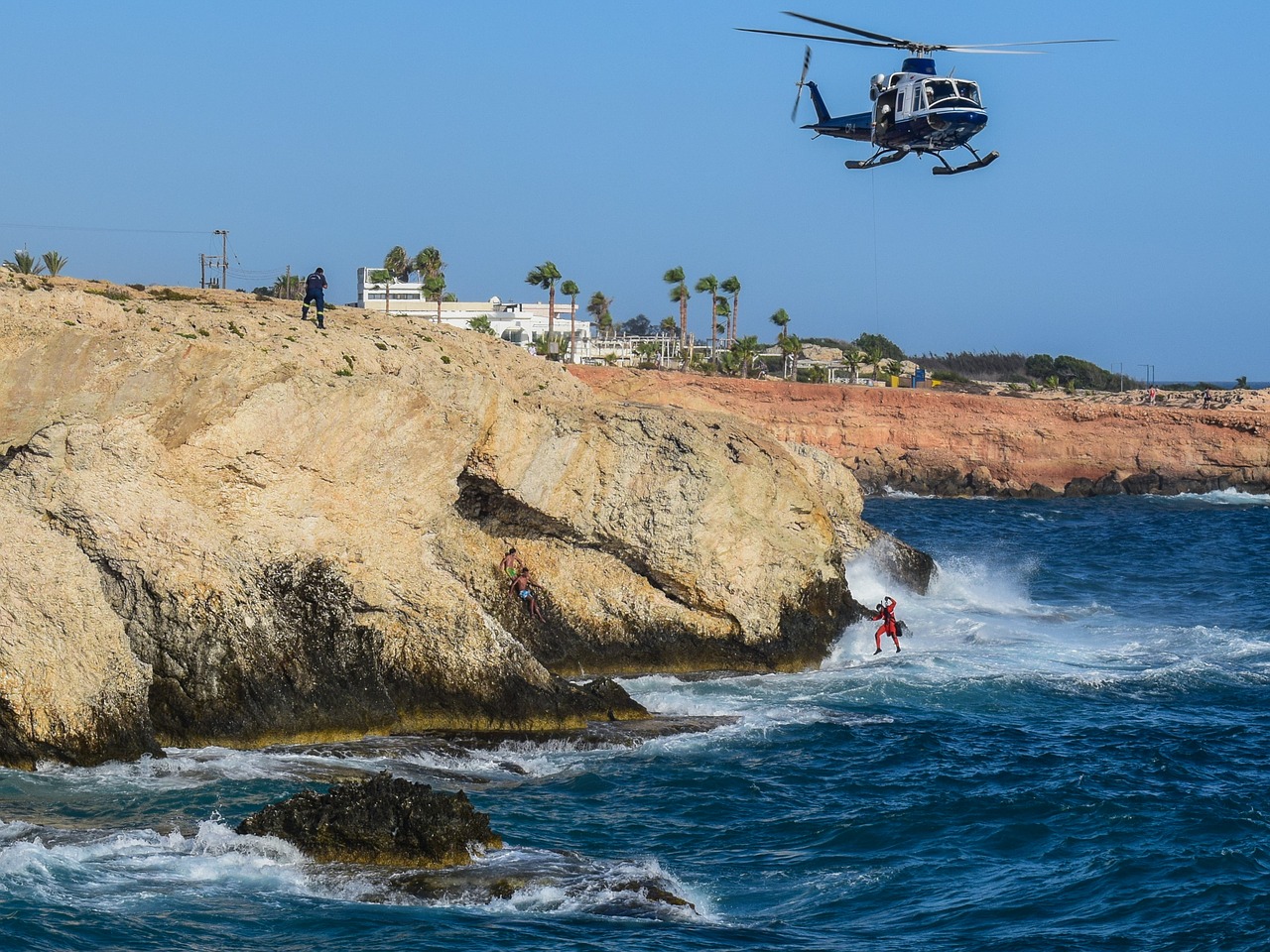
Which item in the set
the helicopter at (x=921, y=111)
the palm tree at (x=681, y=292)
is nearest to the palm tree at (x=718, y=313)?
the palm tree at (x=681, y=292)

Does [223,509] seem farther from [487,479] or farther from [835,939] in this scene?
[835,939]

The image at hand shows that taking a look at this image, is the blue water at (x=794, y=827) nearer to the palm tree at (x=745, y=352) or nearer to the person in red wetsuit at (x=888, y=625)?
the person in red wetsuit at (x=888, y=625)

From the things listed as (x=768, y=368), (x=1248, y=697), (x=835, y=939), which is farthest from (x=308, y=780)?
(x=768, y=368)

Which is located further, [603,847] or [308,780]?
[308,780]

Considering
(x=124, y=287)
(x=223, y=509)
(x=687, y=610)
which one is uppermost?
(x=124, y=287)

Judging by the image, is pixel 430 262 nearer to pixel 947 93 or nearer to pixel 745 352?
pixel 745 352

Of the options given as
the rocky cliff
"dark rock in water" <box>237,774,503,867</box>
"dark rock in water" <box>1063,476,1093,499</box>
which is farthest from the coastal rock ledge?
"dark rock in water" <box>1063,476,1093,499</box>

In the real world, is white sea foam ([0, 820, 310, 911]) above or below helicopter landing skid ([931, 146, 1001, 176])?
below

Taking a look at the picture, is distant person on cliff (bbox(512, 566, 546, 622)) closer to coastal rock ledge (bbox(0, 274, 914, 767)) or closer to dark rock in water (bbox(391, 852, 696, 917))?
coastal rock ledge (bbox(0, 274, 914, 767))
